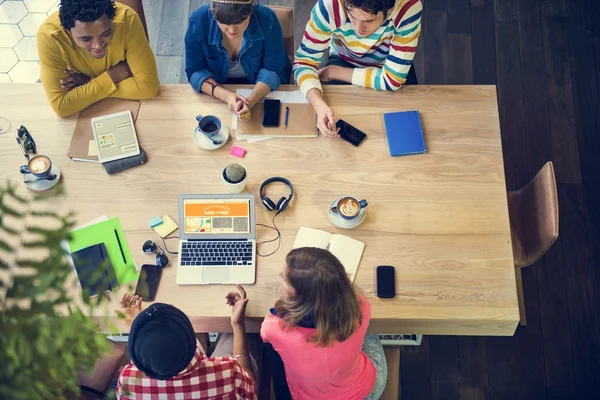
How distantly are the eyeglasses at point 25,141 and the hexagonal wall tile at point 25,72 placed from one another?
129cm

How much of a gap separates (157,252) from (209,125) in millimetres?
517

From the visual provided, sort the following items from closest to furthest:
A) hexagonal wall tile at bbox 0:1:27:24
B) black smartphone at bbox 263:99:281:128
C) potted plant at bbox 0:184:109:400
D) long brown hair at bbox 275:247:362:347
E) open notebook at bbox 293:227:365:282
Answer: potted plant at bbox 0:184:109:400 → long brown hair at bbox 275:247:362:347 → open notebook at bbox 293:227:365:282 → black smartphone at bbox 263:99:281:128 → hexagonal wall tile at bbox 0:1:27:24

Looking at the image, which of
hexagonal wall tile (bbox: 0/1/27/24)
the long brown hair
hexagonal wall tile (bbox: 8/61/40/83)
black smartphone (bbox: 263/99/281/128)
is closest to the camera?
the long brown hair

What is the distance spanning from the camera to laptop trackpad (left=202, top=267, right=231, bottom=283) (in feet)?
6.11

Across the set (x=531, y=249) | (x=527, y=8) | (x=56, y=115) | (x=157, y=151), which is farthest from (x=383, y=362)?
(x=527, y=8)

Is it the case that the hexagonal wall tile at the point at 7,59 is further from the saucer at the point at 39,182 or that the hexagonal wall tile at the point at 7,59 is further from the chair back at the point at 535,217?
the chair back at the point at 535,217

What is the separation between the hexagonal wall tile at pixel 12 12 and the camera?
3.28 m

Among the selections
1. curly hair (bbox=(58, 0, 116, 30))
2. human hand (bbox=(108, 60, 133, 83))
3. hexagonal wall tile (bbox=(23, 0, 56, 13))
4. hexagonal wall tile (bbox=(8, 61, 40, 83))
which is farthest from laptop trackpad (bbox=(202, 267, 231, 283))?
hexagonal wall tile (bbox=(23, 0, 56, 13))

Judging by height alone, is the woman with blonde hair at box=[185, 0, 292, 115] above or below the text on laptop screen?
above

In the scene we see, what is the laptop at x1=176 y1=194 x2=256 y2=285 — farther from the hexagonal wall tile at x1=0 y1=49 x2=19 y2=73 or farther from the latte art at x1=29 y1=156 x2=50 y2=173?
the hexagonal wall tile at x1=0 y1=49 x2=19 y2=73

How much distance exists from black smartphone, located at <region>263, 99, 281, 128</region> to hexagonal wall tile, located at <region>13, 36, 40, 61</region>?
181 cm

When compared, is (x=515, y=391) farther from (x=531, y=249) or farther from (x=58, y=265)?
(x=58, y=265)

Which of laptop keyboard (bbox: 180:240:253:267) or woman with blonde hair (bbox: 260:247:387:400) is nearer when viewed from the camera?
woman with blonde hair (bbox: 260:247:387:400)

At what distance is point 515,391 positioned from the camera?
8.20 ft
